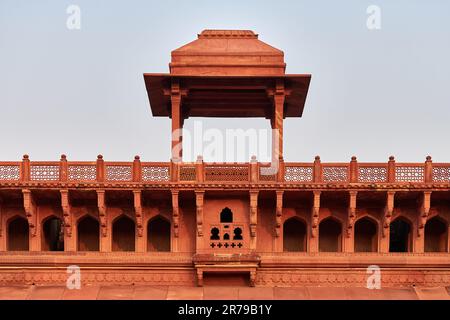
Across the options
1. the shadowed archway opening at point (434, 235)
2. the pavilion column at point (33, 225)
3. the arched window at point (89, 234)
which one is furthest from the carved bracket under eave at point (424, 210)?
the pavilion column at point (33, 225)

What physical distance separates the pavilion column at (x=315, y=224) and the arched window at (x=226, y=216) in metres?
1.89

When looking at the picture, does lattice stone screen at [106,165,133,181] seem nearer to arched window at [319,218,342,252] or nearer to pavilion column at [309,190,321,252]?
pavilion column at [309,190,321,252]

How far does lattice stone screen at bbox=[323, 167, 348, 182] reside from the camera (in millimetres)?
16953

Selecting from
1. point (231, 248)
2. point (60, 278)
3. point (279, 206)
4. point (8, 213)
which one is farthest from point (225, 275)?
point (8, 213)

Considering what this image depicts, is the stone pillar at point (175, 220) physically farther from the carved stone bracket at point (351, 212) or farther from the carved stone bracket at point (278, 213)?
the carved stone bracket at point (351, 212)

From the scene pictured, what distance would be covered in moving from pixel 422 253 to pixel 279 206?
11.5 feet

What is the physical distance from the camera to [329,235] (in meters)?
18.1

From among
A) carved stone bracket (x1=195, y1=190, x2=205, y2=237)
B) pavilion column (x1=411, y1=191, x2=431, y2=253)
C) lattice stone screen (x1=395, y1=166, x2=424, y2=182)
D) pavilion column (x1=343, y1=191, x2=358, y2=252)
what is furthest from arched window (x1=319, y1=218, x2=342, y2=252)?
carved stone bracket (x1=195, y1=190, x2=205, y2=237)

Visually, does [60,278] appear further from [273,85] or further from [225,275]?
[273,85]

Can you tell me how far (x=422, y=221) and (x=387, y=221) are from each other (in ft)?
2.57

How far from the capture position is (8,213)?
17578 mm

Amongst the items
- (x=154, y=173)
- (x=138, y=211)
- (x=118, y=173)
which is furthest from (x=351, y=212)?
(x=118, y=173)

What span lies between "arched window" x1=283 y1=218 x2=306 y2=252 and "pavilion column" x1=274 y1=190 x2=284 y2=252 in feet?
2.36

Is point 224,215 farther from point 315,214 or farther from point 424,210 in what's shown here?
point 424,210
